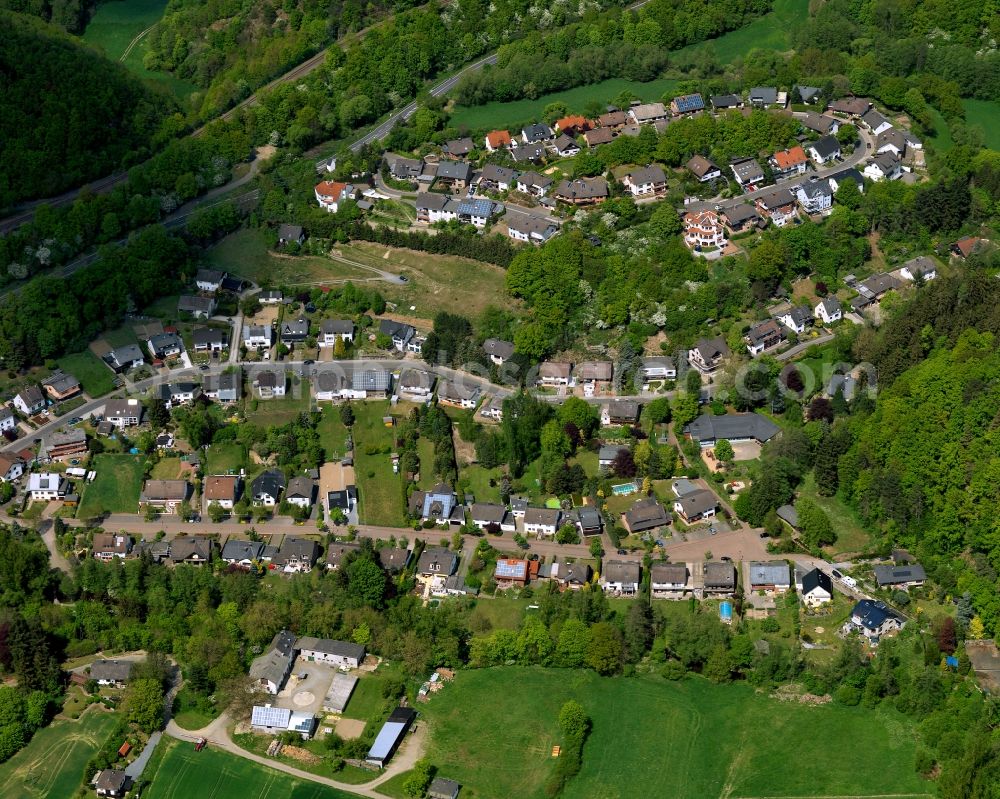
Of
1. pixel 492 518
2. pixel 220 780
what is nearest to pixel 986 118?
pixel 492 518

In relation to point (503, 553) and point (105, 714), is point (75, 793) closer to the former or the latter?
point (105, 714)

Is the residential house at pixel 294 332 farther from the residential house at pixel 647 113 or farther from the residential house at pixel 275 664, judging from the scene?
the residential house at pixel 647 113

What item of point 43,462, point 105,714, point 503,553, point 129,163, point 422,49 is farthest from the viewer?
point 422,49

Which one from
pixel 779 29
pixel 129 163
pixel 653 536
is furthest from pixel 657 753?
pixel 779 29

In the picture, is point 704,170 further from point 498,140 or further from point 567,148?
point 498,140

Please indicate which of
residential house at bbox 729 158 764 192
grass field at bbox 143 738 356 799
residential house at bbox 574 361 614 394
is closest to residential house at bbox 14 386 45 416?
grass field at bbox 143 738 356 799

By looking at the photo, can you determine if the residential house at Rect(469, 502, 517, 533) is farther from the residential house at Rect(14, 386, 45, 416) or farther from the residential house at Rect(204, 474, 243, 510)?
the residential house at Rect(14, 386, 45, 416)

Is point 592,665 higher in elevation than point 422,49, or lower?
lower
